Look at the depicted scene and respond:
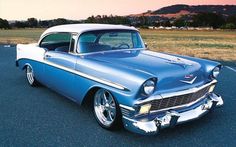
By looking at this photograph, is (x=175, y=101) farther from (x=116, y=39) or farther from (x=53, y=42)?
(x=53, y=42)

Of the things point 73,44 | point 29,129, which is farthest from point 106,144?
point 73,44

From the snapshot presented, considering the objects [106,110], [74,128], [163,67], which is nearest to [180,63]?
[163,67]

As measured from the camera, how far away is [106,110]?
14.4 feet

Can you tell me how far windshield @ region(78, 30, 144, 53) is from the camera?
5.01 m

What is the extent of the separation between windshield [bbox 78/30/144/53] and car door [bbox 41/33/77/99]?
204 millimetres

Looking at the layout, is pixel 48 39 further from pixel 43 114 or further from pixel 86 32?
pixel 43 114

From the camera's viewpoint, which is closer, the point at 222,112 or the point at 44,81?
the point at 222,112

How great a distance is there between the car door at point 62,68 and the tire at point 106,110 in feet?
1.75

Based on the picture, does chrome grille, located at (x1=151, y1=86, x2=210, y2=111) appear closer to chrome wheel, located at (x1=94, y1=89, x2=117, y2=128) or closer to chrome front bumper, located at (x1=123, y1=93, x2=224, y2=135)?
chrome front bumper, located at (x1=123, y1=93, x2=224, y2=135)

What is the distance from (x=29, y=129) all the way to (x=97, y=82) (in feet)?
3.78

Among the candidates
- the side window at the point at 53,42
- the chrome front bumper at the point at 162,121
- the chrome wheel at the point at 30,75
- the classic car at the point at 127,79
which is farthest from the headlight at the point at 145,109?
the chrome wheel at the point at 30,75

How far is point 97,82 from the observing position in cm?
428

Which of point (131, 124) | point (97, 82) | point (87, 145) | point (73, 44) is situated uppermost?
point (73, 44)

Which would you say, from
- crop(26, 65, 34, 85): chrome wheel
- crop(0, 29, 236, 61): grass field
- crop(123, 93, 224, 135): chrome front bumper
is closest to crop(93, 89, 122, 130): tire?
crop(123, 93, 224, 135): chrome front bumper
